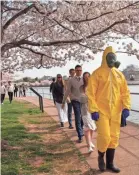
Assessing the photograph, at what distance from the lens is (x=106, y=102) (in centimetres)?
567

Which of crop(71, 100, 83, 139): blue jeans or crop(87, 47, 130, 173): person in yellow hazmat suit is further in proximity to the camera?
crop(71, 100, 83, 139): blue jeans

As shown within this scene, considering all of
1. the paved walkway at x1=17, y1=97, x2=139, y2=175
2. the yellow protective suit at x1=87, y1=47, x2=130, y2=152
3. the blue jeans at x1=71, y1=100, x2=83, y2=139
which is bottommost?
the paved walkway at x1=17, y1=97, x2=139, y2=175

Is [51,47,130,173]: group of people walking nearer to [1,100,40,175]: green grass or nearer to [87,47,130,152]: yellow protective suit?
[87,47,130,152]: yellow protective suit

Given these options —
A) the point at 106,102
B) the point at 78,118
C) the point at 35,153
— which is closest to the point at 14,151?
the point at 35,153

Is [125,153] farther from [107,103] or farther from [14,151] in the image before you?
[14,151]

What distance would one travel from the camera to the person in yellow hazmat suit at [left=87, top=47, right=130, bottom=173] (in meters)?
5.66

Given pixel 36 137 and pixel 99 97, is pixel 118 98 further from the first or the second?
pixel 36 137

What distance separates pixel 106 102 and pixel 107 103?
23 mm

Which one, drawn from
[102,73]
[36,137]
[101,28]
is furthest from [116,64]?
[36,137]

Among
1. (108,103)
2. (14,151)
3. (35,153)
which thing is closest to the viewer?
(108,103)

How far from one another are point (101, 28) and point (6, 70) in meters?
4.73

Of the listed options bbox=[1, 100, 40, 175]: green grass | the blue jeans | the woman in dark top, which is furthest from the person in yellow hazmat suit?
the woman in dark top

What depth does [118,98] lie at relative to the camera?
19.0 ft

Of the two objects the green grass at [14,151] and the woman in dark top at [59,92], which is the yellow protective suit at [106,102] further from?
the woman in dark top at [59,92]
